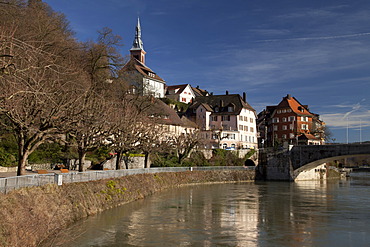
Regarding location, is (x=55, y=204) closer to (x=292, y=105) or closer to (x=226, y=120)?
(x=226, y=120)

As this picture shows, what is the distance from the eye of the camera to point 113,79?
4912cm

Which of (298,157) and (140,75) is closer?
(140,75)

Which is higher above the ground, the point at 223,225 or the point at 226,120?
the point at 226,120

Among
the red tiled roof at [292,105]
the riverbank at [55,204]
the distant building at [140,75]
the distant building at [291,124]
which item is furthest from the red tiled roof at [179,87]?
the riverbank at [55,204]

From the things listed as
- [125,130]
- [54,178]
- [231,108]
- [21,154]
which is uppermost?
[231,108]

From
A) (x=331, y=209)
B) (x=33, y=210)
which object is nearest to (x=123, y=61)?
(x=331, y=209)

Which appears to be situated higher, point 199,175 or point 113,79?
point 113,79

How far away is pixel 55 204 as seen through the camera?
20.1 meters

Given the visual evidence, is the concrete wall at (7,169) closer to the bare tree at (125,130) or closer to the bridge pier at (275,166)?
the bare tree at (125,130)

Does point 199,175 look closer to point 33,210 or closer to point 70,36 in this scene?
point 70,36

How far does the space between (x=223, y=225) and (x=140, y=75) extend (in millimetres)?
39448

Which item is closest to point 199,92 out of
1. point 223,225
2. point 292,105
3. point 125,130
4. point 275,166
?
point 292,105

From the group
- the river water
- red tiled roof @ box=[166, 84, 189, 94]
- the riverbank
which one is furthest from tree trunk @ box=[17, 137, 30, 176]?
red tiled roof @ box=[166, 84, 189, 94]

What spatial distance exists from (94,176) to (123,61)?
937 inches
